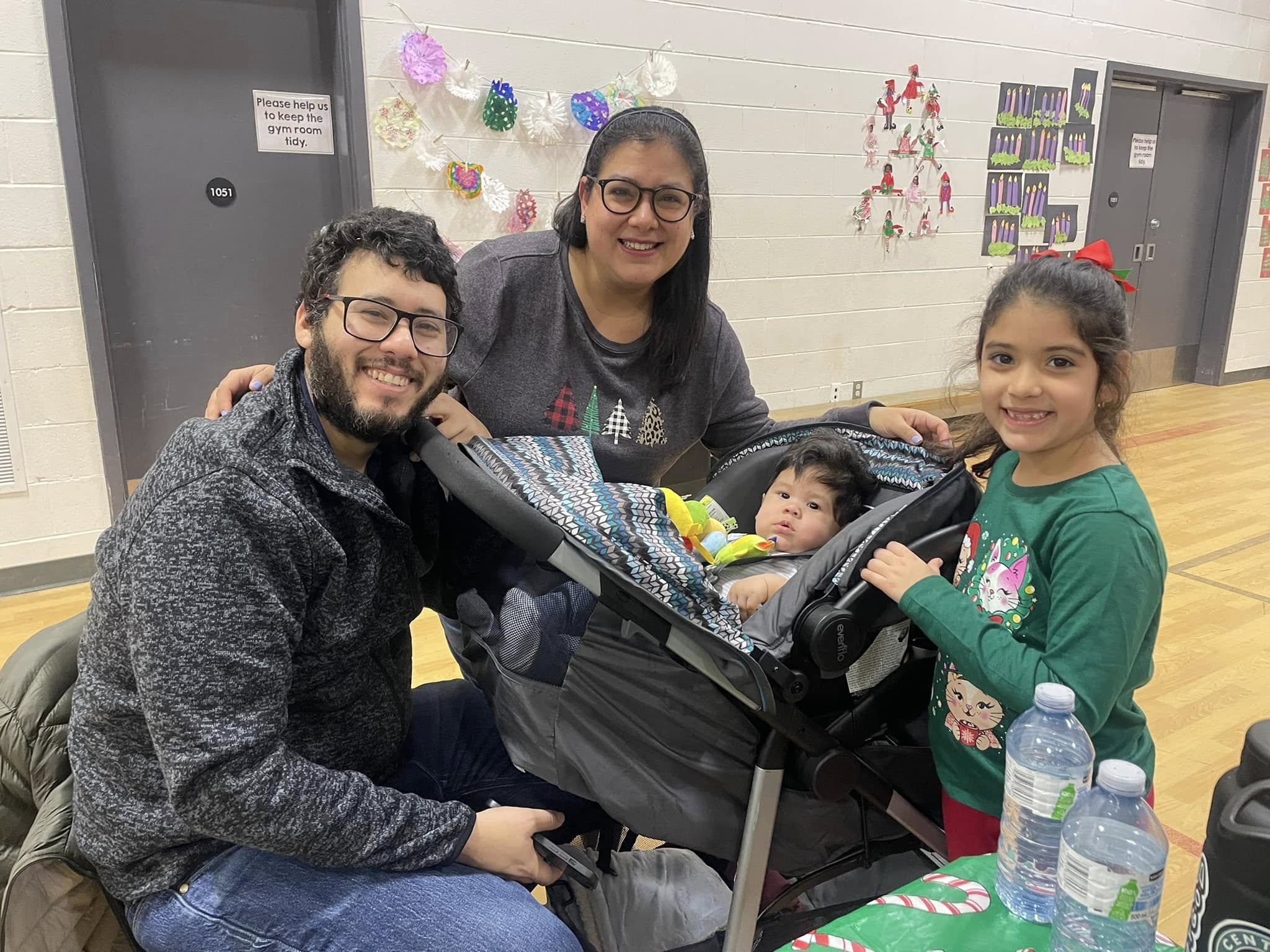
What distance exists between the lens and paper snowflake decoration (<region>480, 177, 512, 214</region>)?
3922mm

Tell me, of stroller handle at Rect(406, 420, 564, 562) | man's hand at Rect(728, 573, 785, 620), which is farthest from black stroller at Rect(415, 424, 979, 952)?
man's hand at Rect(728, 573, 785, 620)

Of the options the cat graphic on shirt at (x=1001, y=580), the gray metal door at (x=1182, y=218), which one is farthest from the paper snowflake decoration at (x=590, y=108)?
the gray metal door at (x=1182, y=218)

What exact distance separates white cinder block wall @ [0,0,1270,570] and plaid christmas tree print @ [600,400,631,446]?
2.35m

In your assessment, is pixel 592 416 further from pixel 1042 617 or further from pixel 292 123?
pixel 292 123

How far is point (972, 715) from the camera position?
1311 millimetres

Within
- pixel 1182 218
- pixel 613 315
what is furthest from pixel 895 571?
pixel 1182 218

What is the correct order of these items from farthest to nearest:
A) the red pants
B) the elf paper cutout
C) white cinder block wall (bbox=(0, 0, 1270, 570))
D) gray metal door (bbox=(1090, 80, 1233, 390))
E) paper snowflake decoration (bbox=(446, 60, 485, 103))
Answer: gray metal door (bbox=(1090, 80, 1233, 390))
the elf paper cutout
paper snowflake decoration (bbox=(446, 60, 485, 103))
white cinder block wall (bbox=(0, 0, 1270, 570))
the red pants

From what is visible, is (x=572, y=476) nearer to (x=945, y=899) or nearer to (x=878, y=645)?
(x=878, y=645)

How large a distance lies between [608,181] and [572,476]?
655 mm

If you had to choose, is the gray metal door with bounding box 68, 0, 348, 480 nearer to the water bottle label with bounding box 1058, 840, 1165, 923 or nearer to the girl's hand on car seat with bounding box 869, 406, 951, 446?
the girl's hand on car seat with bounding box 869, 406, 951, 446

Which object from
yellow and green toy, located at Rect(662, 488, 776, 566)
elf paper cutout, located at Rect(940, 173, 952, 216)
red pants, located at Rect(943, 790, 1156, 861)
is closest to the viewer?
red pants, located at Rect(943, 790, 1156, 861)

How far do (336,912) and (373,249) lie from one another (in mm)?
848

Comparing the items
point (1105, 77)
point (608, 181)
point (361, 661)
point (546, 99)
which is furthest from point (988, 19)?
point (361, 661)

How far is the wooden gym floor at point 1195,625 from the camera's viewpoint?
2.25 m
